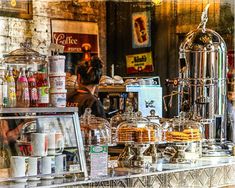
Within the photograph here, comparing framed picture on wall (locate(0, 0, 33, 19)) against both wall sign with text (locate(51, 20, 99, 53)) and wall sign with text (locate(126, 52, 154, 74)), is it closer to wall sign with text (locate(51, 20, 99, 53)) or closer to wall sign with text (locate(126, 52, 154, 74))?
wall sign with text (locate(51, 20, 99, 53))

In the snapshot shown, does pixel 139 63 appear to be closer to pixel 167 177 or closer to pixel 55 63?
pixel 167 177

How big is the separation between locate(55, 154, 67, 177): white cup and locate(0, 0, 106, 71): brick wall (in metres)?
3.13

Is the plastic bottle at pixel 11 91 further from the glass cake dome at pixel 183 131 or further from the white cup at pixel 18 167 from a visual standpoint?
the glass cake dome at pixel 183 131

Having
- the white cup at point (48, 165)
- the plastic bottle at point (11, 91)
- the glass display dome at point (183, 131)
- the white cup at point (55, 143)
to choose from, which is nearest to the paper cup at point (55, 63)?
the plastic bottle at point (11, 91)

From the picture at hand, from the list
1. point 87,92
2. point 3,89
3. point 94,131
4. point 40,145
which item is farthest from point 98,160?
point 87,92

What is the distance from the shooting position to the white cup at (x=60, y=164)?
226cm

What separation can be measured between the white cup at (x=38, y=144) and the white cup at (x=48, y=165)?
0.03m

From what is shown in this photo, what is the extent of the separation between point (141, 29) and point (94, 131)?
4273 millimetres

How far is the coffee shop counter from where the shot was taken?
88.3 inches

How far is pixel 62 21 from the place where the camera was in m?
6.37

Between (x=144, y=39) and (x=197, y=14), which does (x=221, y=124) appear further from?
(x=144, y=39)

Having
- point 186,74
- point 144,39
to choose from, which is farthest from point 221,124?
point 144,39

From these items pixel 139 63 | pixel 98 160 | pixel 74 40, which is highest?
pixel 74 40

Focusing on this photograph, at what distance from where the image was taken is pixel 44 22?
6.16 meters
